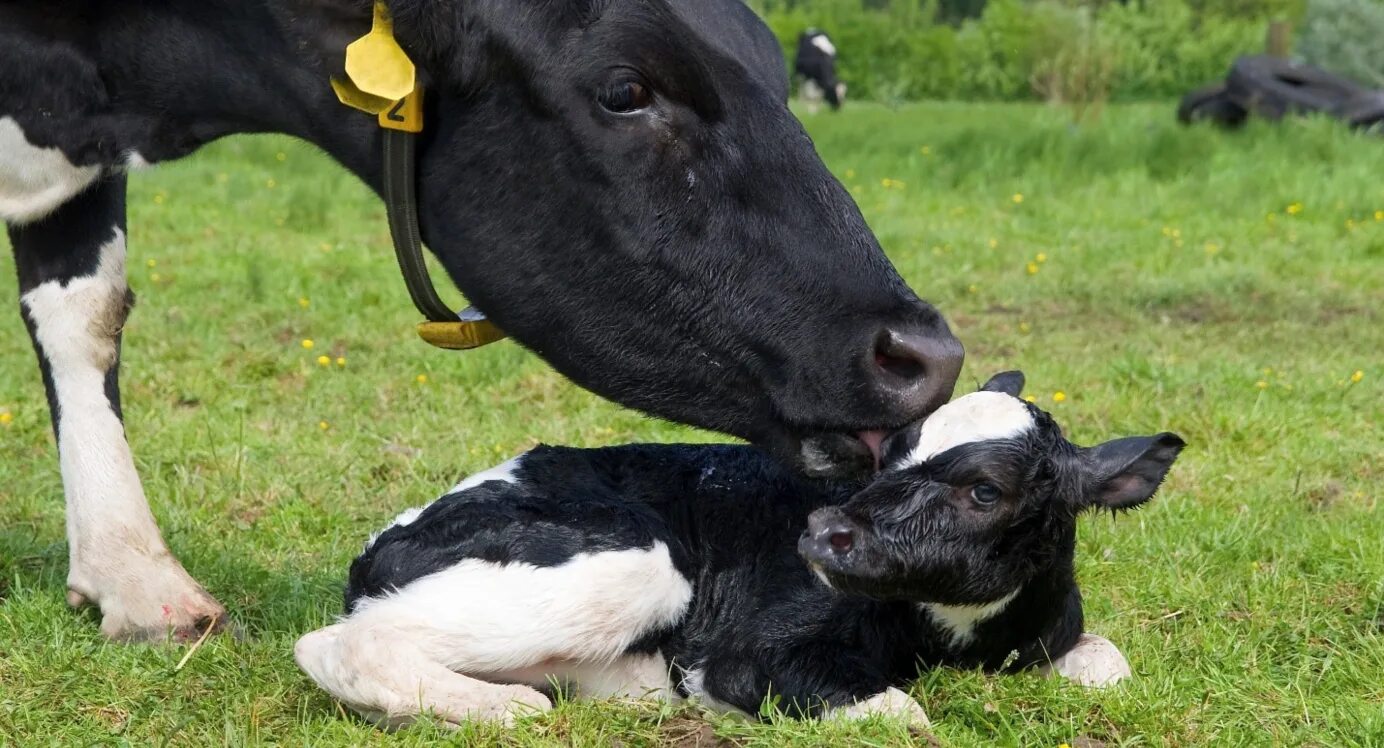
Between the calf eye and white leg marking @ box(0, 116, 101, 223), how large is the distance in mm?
2016

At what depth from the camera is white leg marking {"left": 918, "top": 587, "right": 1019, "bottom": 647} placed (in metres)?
3.07

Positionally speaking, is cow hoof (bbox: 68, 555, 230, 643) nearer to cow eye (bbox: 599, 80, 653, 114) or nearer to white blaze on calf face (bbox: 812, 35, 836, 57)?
cow eye (bbox: 599, 80, 653, 114)

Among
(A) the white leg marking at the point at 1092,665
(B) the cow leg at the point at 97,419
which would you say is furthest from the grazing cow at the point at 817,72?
(A) the white leg marking at the point at 1092,665

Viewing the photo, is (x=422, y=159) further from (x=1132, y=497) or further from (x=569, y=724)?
(x=1132, y=497)

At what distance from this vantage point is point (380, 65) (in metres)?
2.80

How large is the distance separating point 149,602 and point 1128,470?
2.20 m

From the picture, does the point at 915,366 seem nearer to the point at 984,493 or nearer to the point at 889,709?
the point at 984,493

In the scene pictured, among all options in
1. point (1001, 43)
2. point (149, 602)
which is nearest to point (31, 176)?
point (149, 602)

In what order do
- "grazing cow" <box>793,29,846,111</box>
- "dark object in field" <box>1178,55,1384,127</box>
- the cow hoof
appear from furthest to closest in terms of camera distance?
"grazing cow" <box>793,29,846,111</box> → "dark object in field" <box>1178,55,1384,127</box> → the cow hoof

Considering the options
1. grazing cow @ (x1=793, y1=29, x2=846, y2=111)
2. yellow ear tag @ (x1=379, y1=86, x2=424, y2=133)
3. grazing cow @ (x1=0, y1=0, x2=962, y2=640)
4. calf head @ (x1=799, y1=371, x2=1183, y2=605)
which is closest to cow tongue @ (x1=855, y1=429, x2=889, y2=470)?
grazing cow @ (x1=0, y1=0, x2=962, y2=640)

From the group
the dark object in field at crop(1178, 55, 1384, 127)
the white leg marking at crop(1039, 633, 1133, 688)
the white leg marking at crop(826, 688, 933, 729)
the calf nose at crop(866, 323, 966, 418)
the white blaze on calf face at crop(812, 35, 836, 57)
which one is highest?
the calf nose at crop(866, 323, 966, 418)

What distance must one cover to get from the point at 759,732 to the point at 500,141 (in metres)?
1.17

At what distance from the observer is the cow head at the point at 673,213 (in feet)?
9.05

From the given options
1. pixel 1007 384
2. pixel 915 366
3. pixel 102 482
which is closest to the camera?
pixel 915 366
